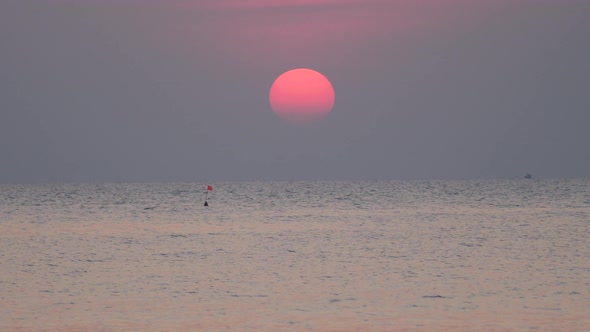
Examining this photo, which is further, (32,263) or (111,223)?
(111,223)

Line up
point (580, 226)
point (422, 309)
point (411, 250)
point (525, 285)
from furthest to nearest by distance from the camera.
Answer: point (580, 226), point (411, 250), point (525, 285), point (422, 309)

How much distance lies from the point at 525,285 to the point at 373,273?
5539mm

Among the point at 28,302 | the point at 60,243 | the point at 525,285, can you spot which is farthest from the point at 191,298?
the point at 60,243

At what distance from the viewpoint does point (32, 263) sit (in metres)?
31.9

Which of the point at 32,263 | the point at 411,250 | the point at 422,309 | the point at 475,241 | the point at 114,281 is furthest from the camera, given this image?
the point at 475,241

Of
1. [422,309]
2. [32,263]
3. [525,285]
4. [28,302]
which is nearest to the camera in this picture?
[422,309]

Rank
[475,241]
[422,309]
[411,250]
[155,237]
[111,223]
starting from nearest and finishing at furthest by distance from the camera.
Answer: [422,309] → [411,250] → [475,241] → [155,237] → [111,223]

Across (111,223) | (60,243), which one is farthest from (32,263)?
(111,223)

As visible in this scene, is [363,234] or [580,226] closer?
[363,234]

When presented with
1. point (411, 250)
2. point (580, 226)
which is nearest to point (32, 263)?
point (411, 250)

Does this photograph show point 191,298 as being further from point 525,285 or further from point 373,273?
point 525,285

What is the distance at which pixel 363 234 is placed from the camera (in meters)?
47.2

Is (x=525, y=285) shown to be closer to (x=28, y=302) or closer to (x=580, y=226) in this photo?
(x=28, y=302)

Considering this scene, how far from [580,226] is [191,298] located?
3610 centimetres
